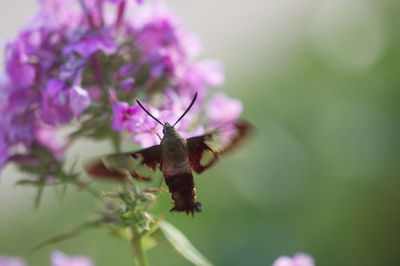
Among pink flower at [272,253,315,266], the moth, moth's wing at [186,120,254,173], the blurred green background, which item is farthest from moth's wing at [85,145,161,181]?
the blurred green background

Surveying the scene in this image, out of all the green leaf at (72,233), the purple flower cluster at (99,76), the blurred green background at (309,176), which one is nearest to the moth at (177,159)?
the purple flower cluster at (99,76)

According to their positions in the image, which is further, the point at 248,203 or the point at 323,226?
the point at 248,203

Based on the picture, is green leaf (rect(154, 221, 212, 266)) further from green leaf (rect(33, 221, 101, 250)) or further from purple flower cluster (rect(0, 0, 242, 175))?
purple flower cluster (rect(0, 0, 242, 175))

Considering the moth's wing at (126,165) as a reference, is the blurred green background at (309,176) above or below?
above

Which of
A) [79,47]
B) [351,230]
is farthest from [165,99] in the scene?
[351,230]

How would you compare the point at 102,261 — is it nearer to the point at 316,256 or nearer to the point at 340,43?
the point at 316,256

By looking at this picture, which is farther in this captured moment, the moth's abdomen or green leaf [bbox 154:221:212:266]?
green leaf [bbox 154:221:212:266]

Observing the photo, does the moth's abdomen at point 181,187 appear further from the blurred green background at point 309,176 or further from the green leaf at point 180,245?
the blurred green background at point 309,176
